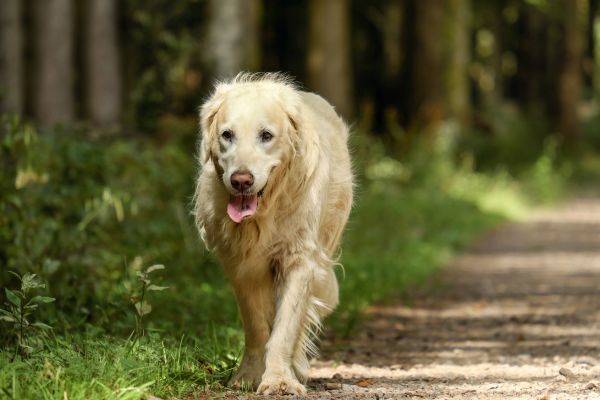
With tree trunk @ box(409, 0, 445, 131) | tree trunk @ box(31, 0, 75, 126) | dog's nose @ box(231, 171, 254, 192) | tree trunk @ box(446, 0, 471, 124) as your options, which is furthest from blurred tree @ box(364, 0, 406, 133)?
dog's nose @ box(231, 171, 254, 192)

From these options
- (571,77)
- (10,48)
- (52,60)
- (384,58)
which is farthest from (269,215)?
(571,77)

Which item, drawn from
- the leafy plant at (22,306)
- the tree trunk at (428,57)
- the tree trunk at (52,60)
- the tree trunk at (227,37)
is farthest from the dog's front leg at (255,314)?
the tree trunk at (428,57)

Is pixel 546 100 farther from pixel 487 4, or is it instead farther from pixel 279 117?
pixel 279 117

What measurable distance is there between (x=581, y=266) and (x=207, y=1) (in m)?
5.28

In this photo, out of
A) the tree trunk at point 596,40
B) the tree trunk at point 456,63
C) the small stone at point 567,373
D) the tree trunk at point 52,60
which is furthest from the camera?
the tree trunk at point 596,40

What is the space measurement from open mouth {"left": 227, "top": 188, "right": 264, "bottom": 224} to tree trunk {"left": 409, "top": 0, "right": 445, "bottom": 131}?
15407 mm

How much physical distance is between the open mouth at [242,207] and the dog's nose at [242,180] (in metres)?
0.12

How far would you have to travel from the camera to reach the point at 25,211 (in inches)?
298

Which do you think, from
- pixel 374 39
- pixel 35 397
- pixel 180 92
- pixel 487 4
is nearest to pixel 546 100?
pixel 487 4

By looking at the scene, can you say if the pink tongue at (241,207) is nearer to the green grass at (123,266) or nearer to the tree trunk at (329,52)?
the green grass at (123,266)

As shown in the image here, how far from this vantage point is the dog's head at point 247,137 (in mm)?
5492

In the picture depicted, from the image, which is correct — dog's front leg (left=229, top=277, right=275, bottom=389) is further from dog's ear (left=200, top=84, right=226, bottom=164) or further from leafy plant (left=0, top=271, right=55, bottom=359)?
leafy plant (left=0, top=271, right=55, bottom=359)

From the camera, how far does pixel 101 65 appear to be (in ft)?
42.3

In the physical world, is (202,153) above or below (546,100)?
above
